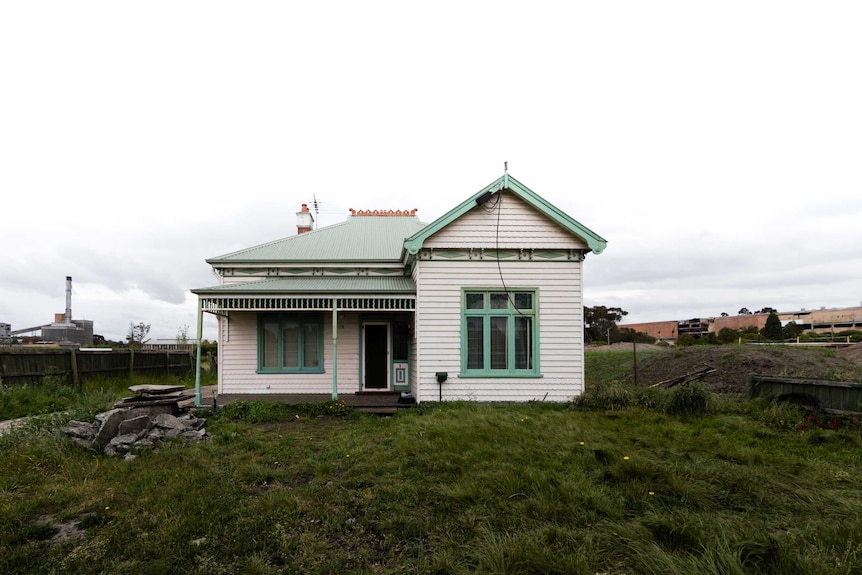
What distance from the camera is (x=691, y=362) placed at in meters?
15.4

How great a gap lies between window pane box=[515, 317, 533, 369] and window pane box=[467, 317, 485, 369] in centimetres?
86

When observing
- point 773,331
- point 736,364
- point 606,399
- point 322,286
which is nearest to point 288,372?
point 322,286

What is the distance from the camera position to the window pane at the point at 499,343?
10727mm

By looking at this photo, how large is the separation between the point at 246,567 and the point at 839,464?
7.58m

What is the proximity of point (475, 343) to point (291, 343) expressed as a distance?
547cm

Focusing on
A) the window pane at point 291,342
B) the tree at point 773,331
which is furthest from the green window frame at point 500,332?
the tree at point 773,331

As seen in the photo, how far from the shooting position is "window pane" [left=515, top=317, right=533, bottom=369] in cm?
1076

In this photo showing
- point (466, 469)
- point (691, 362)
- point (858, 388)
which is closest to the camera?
point (466, 469)

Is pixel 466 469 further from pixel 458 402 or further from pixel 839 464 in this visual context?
pixel 839 464

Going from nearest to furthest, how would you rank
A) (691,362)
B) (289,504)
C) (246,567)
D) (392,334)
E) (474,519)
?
1. (246,567)
2. (474,519)
3. (289,504)
4. (392,334)
5. (691,362)

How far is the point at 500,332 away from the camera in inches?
426

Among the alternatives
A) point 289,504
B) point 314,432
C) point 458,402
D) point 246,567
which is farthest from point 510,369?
point 246,567

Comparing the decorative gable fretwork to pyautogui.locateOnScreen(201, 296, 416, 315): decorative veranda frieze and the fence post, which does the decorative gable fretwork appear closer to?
pyautogui.locateOnScreen(201, 296, 416, 315): decorative veranda frieze

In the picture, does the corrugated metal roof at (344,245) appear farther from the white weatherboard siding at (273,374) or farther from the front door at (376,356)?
the front door at (376,356)
